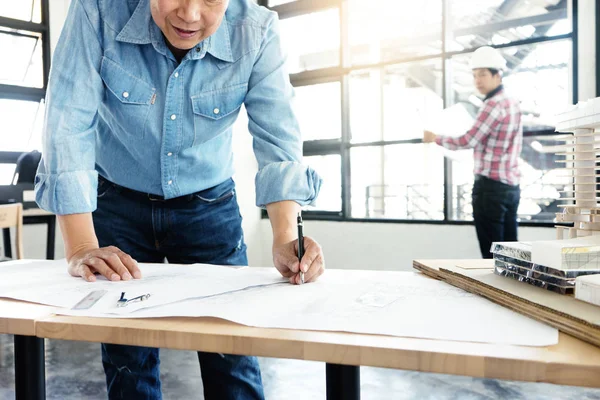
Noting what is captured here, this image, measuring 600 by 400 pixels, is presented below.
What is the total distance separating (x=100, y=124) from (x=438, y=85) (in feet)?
12.1

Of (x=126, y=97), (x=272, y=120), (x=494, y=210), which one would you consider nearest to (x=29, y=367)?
(x=126, y=97)

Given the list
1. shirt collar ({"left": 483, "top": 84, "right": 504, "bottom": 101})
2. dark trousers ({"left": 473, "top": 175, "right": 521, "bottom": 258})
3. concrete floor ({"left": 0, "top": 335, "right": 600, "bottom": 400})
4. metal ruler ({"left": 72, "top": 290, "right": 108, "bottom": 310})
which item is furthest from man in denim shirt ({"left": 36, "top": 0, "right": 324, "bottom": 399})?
shirt collar ({"left": 483, "top": 84, "right": 504, "bottom": 101})

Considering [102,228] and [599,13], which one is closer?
[102,228]

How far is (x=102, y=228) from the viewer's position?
1.25 m

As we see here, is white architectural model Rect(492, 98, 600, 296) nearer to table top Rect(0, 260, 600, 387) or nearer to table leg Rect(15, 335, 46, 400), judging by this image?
table top Rect(0, 260, 600, 387)

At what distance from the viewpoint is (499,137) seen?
11.1 feet

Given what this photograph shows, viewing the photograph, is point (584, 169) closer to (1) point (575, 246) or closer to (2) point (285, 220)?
(1) point (575, 246)

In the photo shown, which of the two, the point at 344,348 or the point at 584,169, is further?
the point at 584,169

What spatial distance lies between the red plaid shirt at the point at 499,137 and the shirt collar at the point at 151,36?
2598 mm

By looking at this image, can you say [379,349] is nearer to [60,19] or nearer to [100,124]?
[100,124]

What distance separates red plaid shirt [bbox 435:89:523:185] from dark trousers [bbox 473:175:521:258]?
0.18 feet

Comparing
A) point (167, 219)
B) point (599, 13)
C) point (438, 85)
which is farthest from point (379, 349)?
point (438, 85)

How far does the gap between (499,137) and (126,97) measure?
278 cm

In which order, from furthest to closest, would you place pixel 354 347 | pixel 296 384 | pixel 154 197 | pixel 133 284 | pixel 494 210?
pixel 494 210
pixel 296 384
pixel 154 197
pixel 133 284
pixel 354 347
